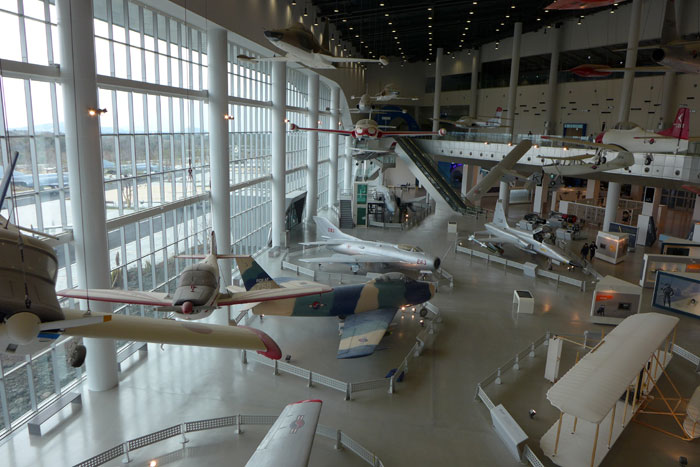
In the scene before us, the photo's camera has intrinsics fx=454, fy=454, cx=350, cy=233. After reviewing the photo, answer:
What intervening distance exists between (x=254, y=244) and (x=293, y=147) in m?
11.0

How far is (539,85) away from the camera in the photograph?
47219mm

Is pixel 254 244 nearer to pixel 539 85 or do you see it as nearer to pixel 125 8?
pixel 125 8

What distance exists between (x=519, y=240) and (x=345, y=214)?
14.5 m

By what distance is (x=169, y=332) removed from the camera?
6.29 meters

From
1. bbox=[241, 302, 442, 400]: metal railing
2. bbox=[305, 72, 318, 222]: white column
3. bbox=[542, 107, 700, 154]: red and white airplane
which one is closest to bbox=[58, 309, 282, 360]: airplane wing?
bbox=[241, 302, 442, 400]: metal railing

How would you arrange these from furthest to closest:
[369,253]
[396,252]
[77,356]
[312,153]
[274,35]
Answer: [312,153] < [369,253] < [396,252] < [274,35] < [77,356]

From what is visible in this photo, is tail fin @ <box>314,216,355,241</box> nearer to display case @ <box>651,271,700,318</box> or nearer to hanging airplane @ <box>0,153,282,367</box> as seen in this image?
display case @ <box>651,271,700,318</box>

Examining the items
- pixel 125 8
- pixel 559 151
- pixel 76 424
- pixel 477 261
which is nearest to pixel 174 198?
pixel 125 8

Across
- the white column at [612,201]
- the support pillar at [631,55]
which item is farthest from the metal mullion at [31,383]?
the white column at [612,201]

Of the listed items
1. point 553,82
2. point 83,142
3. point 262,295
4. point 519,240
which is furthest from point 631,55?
point 83,142

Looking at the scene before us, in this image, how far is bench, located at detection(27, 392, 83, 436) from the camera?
452 inches

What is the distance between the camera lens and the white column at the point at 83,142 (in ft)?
36.7

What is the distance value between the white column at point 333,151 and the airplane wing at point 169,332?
39604 mm

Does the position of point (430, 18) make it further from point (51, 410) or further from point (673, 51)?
point (51, 410)
